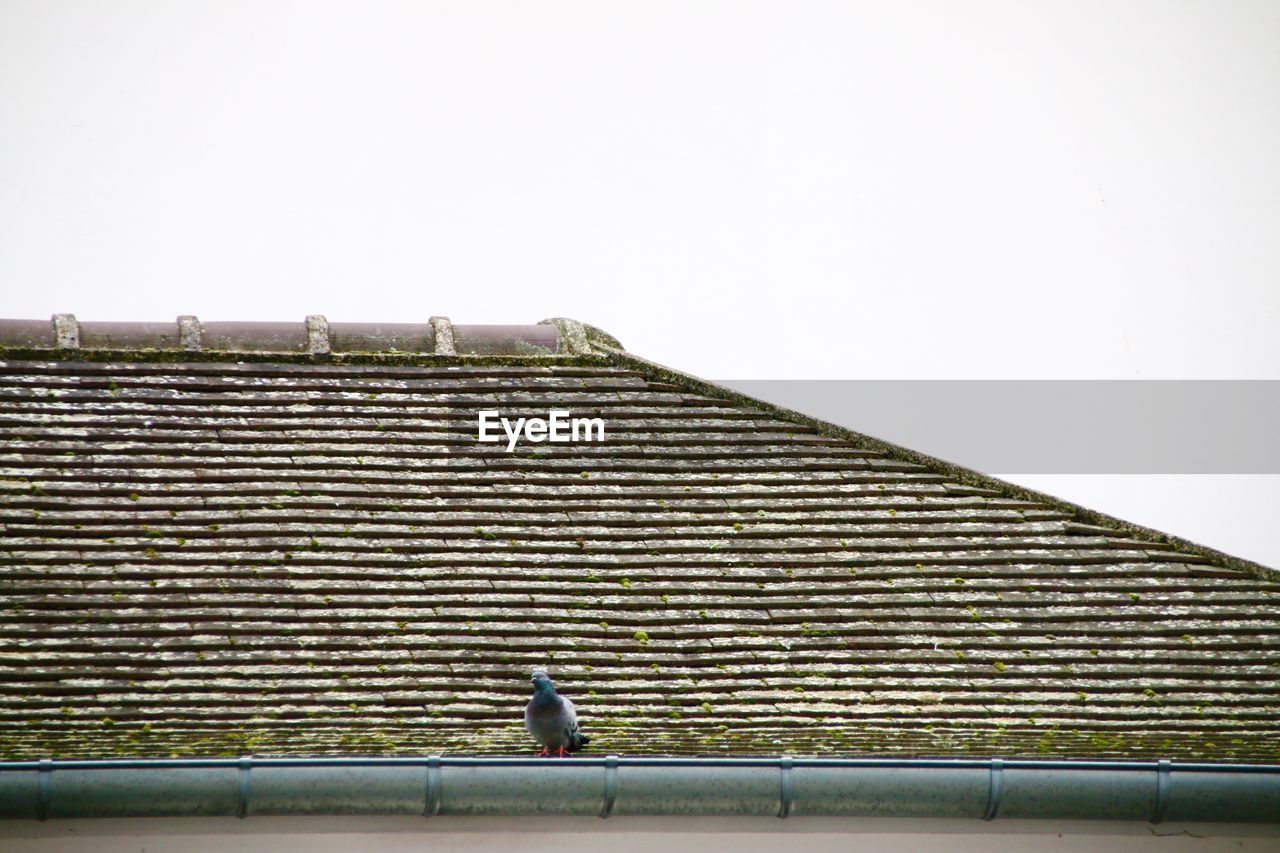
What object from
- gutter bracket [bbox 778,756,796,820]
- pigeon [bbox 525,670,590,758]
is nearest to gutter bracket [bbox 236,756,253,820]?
pigeon [bbox 525,670,590,758]

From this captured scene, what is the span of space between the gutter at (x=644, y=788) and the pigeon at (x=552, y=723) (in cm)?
17

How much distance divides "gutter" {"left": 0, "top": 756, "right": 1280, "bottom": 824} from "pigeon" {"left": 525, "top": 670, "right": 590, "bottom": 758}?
0.56 feet

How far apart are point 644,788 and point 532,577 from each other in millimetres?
2081

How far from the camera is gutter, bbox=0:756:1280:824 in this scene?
6.99m

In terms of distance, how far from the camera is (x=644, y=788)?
720cm

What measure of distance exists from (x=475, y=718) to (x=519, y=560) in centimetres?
134

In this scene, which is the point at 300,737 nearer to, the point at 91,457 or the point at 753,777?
the point at 753,777

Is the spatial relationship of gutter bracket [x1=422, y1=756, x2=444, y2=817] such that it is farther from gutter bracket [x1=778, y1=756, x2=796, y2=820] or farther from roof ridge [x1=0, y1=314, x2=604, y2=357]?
roof ridge [x1=0, y1=314, x2=604, y2=357]

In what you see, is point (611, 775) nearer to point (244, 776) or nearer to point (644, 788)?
point (644, 788)

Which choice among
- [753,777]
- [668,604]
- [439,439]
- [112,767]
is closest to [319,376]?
[439,439]

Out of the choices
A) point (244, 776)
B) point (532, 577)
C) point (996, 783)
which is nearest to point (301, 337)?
point (532, 577)

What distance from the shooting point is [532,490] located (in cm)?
974

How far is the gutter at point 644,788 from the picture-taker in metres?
6.99

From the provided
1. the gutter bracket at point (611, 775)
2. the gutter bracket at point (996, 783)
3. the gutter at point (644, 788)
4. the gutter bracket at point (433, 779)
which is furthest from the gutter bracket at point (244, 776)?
the gutter bracket at point (996, 783)
